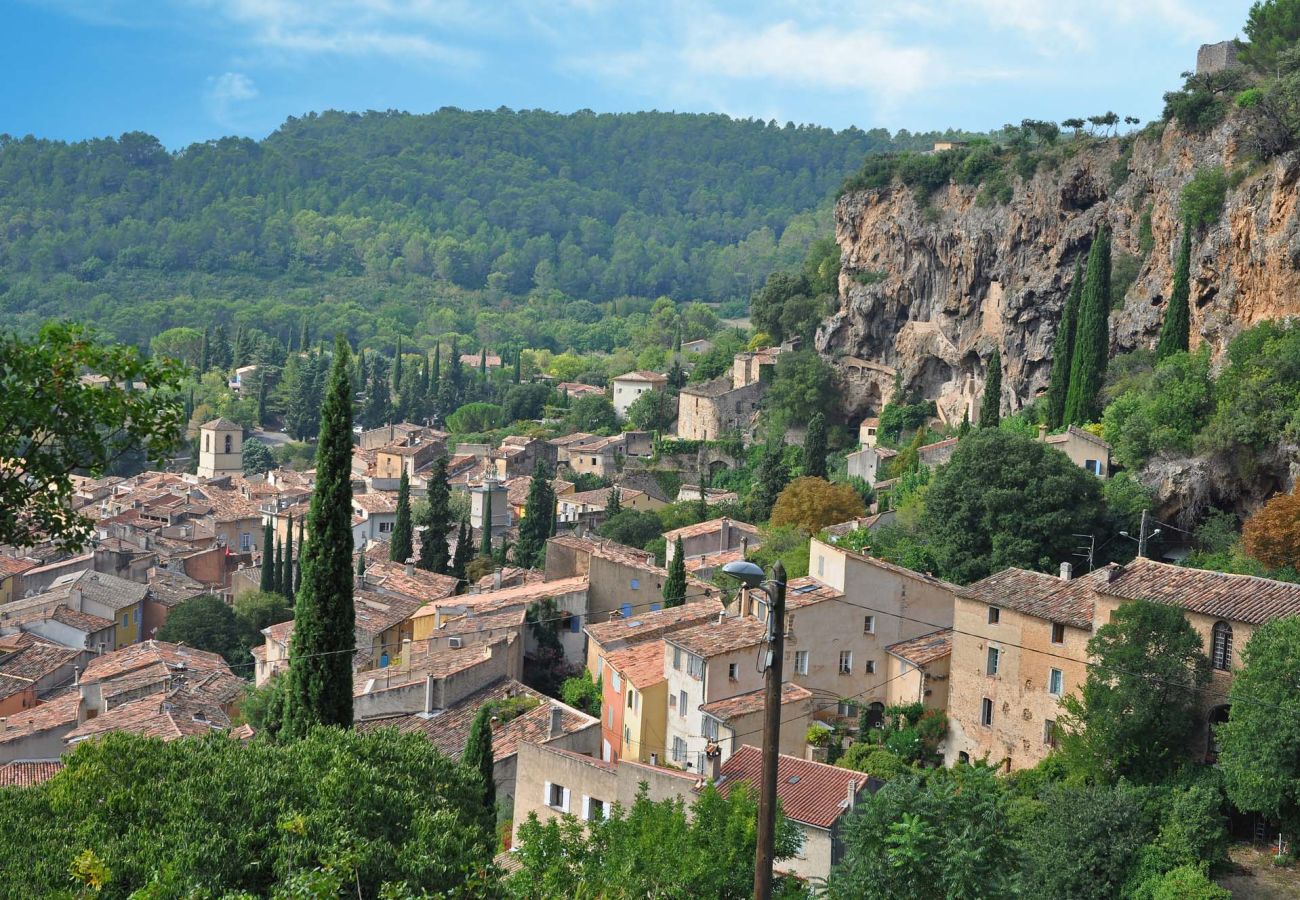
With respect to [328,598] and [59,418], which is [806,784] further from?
[59,418]

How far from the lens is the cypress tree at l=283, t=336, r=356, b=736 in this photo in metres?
19.4

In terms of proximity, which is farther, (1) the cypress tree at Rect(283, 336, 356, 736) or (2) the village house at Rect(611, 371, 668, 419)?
(2) the village house at Rect(611, 371, 668, 419)

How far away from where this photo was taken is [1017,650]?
27.3 metres

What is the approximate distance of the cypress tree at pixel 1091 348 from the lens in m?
43.7

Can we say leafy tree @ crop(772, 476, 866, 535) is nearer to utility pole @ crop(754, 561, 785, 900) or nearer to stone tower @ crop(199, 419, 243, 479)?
utility pole @ crop(754, 561, 785, 900)

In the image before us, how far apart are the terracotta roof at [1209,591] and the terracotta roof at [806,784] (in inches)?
264

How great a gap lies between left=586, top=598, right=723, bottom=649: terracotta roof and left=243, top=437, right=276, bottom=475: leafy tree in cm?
5744

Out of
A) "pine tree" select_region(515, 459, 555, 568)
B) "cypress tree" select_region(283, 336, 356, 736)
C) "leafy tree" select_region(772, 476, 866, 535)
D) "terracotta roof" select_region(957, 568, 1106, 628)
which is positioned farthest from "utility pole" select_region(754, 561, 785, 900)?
"pine tree" select_region(515, 459, 555, 568)

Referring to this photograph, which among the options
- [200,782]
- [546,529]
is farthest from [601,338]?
[200,782]

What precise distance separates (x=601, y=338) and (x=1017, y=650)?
130380 millimetres

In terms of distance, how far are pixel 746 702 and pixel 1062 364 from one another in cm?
2240

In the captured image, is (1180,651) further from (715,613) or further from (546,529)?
(546,529)

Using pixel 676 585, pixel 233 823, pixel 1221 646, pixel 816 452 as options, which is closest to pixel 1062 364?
pixel 816 452

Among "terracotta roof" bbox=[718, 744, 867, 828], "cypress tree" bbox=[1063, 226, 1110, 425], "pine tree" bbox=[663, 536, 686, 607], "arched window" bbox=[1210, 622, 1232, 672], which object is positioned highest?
"cypress tree" bbox=[1063, 226, 1110, 425]
